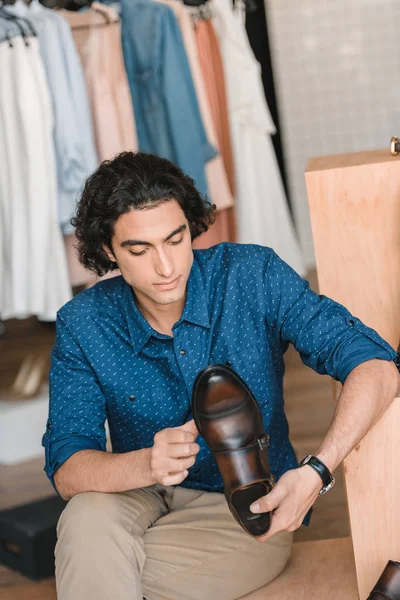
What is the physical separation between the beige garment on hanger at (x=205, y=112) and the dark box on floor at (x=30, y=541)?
1647mm

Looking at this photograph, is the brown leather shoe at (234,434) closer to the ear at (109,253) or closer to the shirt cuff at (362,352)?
the shirt cuff at (362,352)

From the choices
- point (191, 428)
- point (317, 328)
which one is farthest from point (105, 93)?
point (191, 428)

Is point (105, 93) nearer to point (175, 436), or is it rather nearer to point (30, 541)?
point (30, 541)

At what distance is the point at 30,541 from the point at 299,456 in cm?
95

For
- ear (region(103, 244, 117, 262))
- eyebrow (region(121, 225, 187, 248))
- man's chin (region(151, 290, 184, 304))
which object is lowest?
man's chin (region(151, 290, 184, 304))

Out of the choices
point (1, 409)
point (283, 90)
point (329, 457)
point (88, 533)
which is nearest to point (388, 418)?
point (329, 457)

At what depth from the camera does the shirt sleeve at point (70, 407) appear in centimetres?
174

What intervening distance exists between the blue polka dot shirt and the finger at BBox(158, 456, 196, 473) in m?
0.29

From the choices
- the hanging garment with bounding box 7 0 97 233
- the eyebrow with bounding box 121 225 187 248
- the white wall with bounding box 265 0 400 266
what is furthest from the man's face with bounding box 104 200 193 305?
the white wall with bounding box 265 0 400 266

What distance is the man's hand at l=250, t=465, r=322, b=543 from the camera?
56.9 inches

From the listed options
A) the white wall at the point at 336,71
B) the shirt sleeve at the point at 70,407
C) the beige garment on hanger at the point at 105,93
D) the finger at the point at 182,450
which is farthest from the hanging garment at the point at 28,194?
the white wall at the point at 336,71

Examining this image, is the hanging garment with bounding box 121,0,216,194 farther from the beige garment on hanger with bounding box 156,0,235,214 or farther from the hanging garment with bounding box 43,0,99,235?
the hanging garment with bounding box 43,0,99,235

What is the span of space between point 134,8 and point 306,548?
2.21 meters

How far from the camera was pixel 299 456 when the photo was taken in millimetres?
3010
